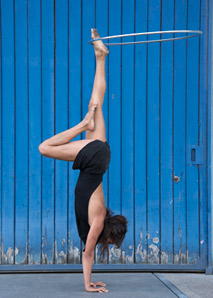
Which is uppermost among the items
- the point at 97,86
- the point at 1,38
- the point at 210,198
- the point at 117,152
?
the point at 1,38

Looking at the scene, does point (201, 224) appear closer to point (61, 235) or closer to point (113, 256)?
point (113, 256)

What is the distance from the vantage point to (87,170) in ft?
12.4

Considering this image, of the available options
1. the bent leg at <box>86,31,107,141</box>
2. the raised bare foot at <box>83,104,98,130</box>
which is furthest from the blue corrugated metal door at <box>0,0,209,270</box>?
the raised bare foot at <box>83,104,98,130</box>

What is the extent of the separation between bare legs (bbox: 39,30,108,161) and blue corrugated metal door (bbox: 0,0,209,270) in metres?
0.77

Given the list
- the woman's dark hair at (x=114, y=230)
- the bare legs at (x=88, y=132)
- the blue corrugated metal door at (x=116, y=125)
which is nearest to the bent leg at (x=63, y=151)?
the bare legs at (x=88, y=132)

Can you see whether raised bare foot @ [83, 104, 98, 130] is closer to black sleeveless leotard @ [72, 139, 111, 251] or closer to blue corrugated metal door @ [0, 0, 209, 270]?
black sleeveless leotard @ [72, 139, 111, 251]

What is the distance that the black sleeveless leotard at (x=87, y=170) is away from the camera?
3.69 metres

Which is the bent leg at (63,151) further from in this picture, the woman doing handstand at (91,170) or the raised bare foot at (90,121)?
the raised bare foot at (90,121)

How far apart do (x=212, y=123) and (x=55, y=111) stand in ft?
5.42

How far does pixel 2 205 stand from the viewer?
182 inches

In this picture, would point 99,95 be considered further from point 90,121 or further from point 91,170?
point 91,170

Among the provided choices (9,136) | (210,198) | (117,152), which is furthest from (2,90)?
(210,198)

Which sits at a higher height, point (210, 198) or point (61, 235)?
point (210, 198)

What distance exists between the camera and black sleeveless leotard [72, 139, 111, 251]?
3.69 m
